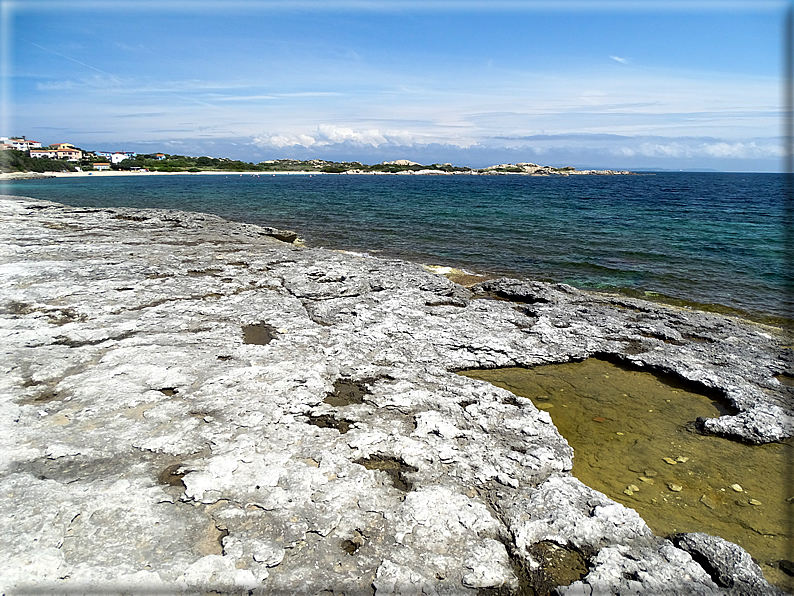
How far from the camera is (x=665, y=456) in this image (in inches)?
227

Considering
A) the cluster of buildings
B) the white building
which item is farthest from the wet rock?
the white building

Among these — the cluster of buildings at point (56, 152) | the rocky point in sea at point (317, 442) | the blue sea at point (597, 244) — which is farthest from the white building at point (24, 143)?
the rocky point in sea at point (317, 442)

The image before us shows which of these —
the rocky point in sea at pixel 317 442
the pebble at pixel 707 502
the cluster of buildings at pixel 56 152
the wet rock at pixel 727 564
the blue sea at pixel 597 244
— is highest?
the cluster of buildings at pixel 56 152

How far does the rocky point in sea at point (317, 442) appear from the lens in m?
3.64

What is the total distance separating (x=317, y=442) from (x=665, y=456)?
14.5ft

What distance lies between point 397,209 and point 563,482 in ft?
117

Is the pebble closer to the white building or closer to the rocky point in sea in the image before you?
the rocky point in sea

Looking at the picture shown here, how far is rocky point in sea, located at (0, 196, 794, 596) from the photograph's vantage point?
364cm

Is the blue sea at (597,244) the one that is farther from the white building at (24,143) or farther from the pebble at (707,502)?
the white building at (24,143)

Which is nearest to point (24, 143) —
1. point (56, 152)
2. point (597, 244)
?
point (56, 152)

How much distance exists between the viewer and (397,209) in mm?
39062

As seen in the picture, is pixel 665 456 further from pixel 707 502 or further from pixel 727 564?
pixel 727 564

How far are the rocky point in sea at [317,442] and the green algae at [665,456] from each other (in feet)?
1.13

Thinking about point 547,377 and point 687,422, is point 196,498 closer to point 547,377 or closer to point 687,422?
point 547,377
